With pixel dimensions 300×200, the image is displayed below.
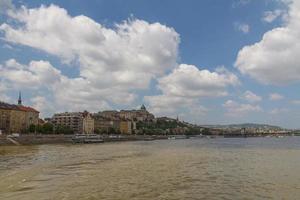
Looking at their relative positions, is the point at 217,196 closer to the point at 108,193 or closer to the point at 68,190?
the point at 108,193

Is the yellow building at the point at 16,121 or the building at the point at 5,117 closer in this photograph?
the building at the point at 5,117

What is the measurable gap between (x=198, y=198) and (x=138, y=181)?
8.03 metres

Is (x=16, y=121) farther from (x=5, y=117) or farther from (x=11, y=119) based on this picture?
(x=5, y=117)

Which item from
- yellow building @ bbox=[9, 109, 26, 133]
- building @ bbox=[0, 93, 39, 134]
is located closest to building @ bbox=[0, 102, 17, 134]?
building @ bbox=[0, 93, 39, 134]

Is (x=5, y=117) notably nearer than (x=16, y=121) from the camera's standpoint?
Yes

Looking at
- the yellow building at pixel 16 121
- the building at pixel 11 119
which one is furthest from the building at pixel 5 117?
the yellow building at pixel 16 121

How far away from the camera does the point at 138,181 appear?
31531 mm

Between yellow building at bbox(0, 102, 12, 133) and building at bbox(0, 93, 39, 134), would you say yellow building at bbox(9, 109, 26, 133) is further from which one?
yellow building at bbox(0, 102, 12, 133)

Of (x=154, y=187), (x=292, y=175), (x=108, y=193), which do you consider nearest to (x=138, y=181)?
(x=154, y=187)

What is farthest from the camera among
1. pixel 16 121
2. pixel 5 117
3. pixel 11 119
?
pixel 16 121

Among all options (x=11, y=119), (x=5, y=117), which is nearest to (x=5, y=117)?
(x=5, y=117)

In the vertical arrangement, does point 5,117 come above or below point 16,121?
above

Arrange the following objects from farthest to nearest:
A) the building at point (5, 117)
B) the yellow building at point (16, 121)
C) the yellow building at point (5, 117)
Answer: the yellow building at point (16, 121)
the building at point (5, 117)
the yellow building at point (5, 117)

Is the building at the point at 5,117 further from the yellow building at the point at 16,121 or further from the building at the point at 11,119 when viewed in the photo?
the yellow building at the point at 16,121
